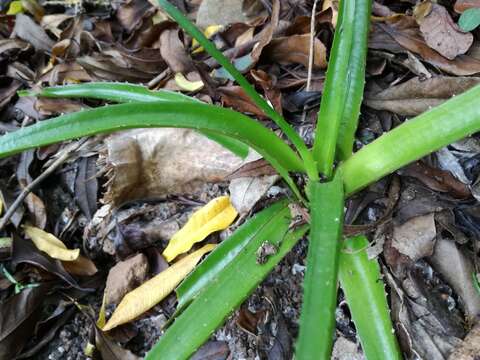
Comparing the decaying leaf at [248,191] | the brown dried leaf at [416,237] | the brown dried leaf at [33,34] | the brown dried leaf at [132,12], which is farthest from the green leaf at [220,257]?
the brown dried leaf at [33,34]

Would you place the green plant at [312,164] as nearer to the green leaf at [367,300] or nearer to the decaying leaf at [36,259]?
the green leaf at [367,300]

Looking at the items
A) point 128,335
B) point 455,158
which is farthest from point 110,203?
point 455,158

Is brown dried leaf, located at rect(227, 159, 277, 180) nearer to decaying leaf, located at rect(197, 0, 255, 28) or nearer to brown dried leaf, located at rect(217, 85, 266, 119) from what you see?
brown dried leaf, located at rect(217, 85, 266, 119)

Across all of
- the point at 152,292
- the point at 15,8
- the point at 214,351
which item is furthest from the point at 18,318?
the point at 15,8

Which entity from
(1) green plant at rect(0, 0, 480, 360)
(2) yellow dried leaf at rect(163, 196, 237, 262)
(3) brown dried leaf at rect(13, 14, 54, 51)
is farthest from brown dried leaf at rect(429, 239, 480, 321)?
(3) brown dried leaf at rect(13, 14, 54, 51)

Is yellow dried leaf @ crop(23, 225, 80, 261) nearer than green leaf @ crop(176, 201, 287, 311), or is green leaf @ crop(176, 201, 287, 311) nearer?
green leaf @ crop(176, 201, 287, 311)

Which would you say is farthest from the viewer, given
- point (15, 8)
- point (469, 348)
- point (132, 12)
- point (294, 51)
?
point (15, 8)

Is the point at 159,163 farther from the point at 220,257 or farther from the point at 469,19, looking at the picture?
the point at 469,19
